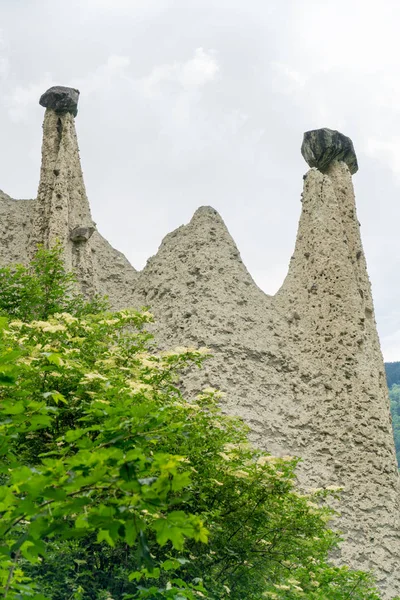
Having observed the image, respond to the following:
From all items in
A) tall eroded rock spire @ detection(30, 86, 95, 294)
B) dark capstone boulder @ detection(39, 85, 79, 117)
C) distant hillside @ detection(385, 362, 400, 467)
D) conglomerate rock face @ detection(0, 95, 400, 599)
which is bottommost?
distant hillside @ detection(385, 362, 400, 467)

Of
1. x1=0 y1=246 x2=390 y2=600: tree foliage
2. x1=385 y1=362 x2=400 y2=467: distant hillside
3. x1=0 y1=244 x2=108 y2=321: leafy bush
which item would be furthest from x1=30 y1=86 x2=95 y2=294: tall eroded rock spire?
x1=385 y1=362 x2=400 y2=467: distant hillside

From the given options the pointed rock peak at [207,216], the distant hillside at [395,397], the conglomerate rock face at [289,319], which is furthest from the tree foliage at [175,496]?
the distant hillside at [395,397]

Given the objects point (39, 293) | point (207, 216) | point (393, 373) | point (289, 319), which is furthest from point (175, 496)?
point (393, 373)

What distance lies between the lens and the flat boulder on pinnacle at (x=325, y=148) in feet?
54.7

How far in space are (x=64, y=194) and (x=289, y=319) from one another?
5.68 meters

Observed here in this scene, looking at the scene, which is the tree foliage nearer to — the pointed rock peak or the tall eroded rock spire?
the tall eroded rock spire

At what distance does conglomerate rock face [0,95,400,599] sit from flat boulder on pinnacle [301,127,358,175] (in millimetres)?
66

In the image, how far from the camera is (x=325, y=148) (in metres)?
16.7

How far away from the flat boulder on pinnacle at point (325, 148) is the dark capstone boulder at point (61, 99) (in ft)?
18.7

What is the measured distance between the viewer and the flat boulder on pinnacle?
1669cm

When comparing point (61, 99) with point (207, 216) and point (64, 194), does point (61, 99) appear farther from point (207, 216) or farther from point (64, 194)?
point (207, 216)

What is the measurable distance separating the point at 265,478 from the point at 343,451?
5.72 meters

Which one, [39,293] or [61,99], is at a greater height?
[61,99]

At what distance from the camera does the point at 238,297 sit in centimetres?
1421
